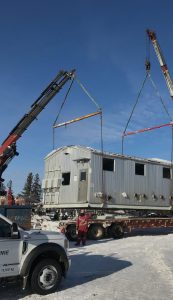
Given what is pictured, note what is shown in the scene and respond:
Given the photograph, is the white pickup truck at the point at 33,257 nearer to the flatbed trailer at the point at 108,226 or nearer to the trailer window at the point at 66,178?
the flatbed trailer at the point at 108,226

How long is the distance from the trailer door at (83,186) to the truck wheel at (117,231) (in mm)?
1912

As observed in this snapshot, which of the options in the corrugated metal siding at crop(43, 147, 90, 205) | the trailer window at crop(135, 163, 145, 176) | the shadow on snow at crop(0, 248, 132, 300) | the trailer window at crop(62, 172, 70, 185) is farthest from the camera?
the trailer window at crop(135, 163, 145, 176)

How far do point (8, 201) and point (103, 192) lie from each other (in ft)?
16.0

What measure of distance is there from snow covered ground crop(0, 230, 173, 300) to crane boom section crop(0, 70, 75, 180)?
7.90m

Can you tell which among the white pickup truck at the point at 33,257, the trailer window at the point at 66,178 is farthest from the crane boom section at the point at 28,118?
the white pickup truck at the point at 33,257

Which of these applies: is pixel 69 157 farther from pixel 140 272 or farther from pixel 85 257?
pixel 140 272

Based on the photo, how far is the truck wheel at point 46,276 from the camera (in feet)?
26.3

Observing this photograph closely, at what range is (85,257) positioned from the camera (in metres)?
13.1

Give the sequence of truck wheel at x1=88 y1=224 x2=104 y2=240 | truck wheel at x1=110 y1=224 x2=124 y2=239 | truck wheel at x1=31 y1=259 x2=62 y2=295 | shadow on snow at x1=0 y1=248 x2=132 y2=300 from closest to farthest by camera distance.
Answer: truck wheel at x1=31 y1=259 x2=62 y2=295 → shadow on snow at x1=0 y1=248 x2=132 y2=300 → truck wheel at x1=88 y1=224 x2=104 y2=240 → truck wheel at x1=110 y1=224 x2=124 y2=239

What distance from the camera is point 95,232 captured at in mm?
19578

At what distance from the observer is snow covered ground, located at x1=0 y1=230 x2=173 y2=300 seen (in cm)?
817

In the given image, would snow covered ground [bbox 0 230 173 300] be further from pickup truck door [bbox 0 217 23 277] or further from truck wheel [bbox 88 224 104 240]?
truck wheel [bbox 88 224 104 240]

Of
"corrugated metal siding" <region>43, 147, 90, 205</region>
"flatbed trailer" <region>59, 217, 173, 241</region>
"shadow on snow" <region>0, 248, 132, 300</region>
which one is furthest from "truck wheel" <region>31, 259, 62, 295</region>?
"corrugated metal siding" <region>43, 147, 90, 205</region>

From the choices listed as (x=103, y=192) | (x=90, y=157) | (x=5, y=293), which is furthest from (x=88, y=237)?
(x=5, y=293)
